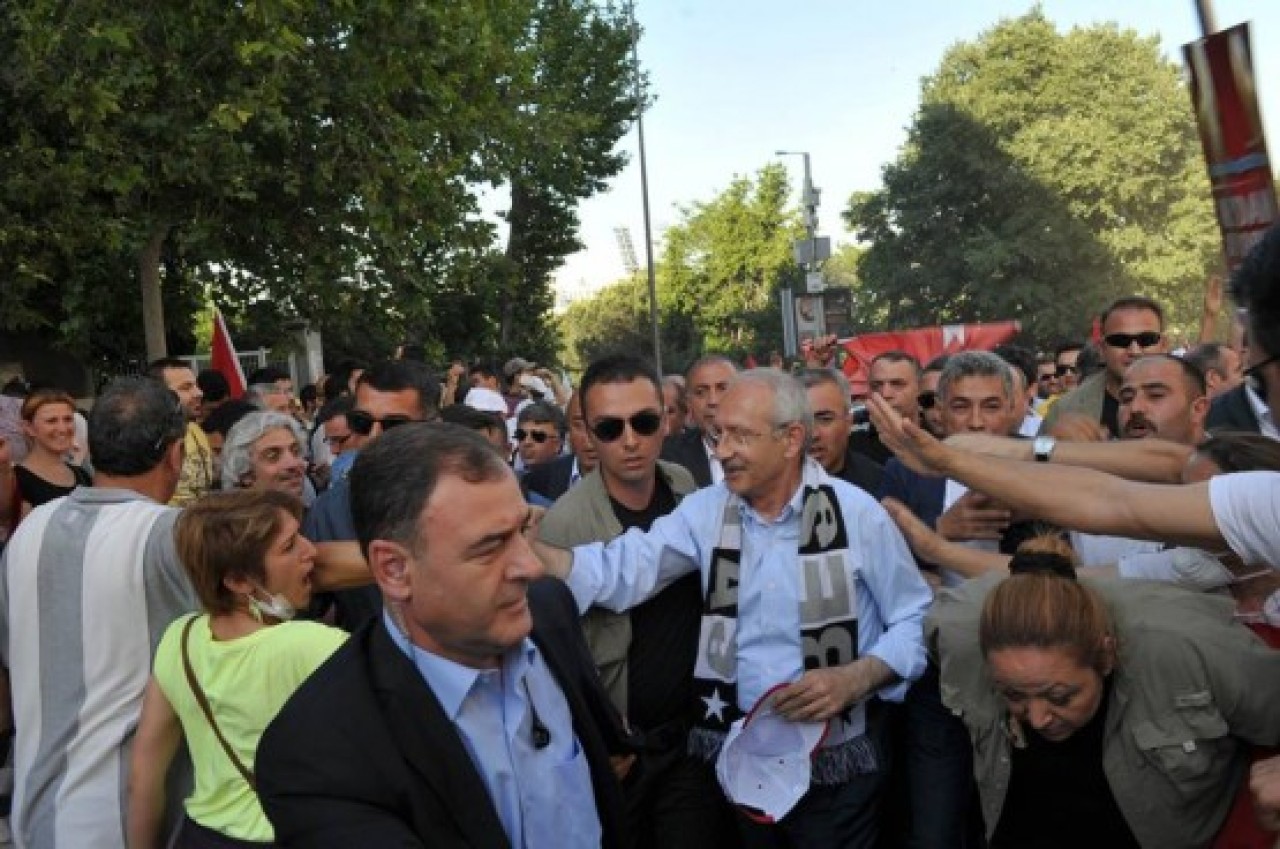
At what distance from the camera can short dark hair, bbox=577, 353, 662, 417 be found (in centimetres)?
431

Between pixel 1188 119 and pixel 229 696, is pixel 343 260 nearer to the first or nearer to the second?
pixel 229 696

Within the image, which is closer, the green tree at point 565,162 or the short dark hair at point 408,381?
the short dark hair at point 408,381

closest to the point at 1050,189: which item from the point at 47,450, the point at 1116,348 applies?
the point at 1116,348

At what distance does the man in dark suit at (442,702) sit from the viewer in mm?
1997

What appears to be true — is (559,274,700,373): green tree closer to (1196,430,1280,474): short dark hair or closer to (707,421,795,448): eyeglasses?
(707,421,795,448): eyeglasses

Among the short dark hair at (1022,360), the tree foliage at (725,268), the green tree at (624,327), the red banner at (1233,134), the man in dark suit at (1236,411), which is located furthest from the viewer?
the tree foliage at (725,268)

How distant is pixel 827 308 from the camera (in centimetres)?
1733

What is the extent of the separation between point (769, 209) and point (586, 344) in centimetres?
1483

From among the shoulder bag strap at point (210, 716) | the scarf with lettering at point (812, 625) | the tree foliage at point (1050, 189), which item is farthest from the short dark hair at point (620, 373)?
the tree foliage at point (1050, 189)

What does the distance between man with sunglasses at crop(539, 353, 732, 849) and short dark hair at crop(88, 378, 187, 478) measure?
1.21 m

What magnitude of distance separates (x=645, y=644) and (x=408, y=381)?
154cm

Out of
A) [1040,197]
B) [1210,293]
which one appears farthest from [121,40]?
[1040,197]

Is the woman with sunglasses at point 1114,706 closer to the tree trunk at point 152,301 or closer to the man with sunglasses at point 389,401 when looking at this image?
the man with sunglasses at point 389,401

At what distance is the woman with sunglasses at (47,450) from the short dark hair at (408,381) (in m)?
2.16
